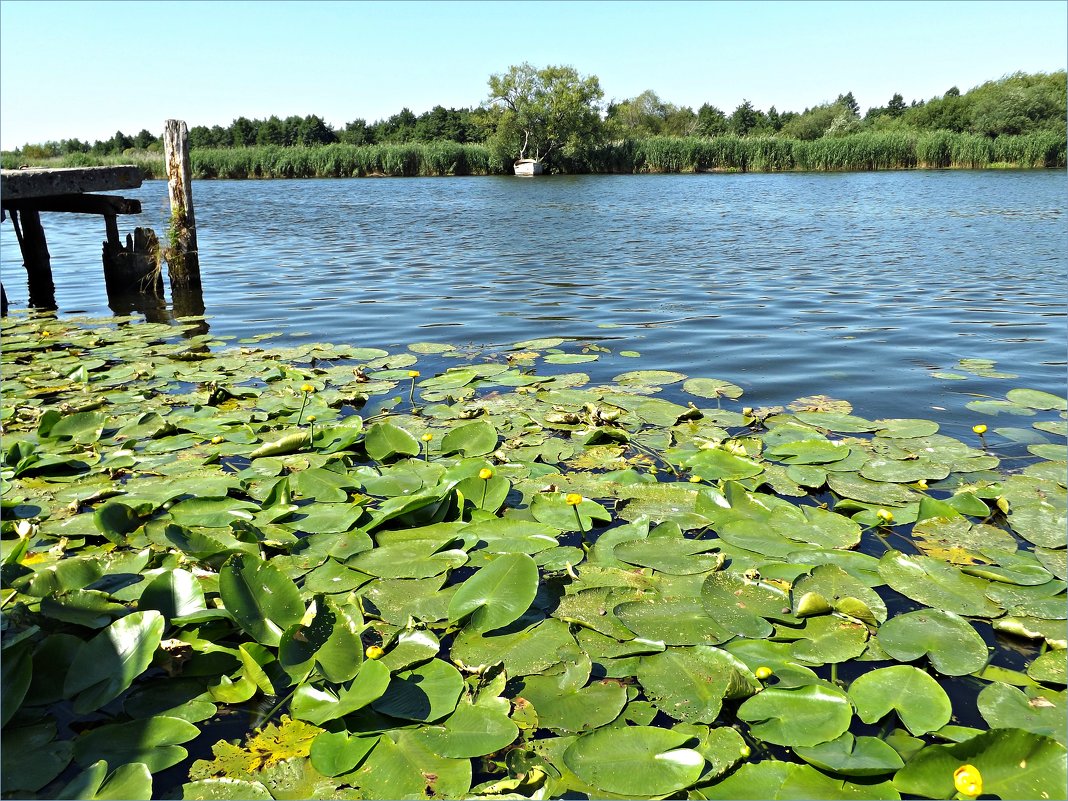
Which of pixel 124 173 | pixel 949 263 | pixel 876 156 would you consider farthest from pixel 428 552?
pixel 876 156

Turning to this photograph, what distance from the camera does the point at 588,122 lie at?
139 feet

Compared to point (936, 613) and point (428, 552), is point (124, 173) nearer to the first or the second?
point (428, 552)

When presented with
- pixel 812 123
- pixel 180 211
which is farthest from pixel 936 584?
pixel 812 123

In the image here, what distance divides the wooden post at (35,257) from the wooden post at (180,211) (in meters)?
1.21

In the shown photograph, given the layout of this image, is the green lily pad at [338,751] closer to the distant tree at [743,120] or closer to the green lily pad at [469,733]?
the green lily pad at [469,733]

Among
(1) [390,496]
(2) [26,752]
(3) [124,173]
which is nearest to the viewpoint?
(2) [26,752]

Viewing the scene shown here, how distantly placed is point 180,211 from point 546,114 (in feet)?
123

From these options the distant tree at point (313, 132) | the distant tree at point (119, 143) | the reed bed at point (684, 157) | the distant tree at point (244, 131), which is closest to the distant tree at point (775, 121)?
the reed bed at point (684, 157)

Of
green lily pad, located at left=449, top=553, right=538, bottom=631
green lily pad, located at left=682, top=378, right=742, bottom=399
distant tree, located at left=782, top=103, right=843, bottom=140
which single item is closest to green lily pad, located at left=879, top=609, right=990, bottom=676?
green lily pad, located at left=449, top=553, right=538, bottom=631

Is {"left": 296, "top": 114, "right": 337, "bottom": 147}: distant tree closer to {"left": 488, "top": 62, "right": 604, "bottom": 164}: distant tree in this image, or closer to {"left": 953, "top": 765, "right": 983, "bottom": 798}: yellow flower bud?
{"left": 488, "top": 62, "right": 604, "bottom": 164}: distant tree

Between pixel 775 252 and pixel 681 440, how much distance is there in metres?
7.86

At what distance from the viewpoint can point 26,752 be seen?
1534 mm

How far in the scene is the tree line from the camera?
38906 millimetres

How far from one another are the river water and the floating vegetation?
1263 millimetres
